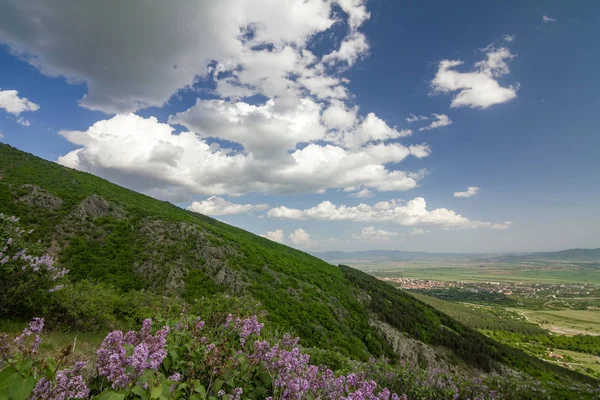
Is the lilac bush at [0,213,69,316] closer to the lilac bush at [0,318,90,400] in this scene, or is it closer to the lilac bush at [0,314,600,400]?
the lilac bush at [0,314,600,400]

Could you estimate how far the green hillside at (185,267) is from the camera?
958 inches

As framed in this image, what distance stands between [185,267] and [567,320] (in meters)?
204

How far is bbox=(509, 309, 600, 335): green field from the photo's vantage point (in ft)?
417

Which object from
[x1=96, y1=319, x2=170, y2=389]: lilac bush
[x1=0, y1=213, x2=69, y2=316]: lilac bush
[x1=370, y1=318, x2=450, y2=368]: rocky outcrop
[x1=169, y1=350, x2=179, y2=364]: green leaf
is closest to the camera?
[x1=96, y1=319, x2=170, y2=389]: lilac bush

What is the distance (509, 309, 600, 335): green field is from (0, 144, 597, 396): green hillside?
12850 centimetres

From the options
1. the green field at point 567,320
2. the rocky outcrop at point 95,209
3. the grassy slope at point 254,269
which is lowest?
the green field at point 567,320

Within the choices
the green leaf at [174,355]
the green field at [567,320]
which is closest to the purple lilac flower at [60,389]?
Answer: the green leaf at [174,355]

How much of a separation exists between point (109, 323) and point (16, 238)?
5271 mm

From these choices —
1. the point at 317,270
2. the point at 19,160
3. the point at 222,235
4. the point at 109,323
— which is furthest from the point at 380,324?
the point at 19,160

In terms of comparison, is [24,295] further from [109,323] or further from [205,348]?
[205,348]

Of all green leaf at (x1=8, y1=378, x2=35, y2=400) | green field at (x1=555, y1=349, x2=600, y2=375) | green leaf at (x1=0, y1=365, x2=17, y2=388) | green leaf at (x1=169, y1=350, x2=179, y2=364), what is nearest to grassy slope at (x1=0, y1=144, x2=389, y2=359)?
green leaf at (x1=169, y1=350, x2=179, y2=364)

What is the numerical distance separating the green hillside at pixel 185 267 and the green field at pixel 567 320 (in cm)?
12850

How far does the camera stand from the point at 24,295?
33.4 ft

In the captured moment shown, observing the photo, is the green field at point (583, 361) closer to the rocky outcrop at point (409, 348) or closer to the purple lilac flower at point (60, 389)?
the rocky outcrop at point (409, 348)
